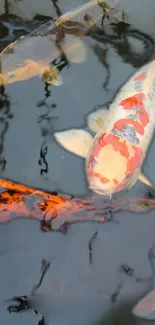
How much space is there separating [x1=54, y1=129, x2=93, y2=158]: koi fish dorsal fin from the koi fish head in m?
0.13

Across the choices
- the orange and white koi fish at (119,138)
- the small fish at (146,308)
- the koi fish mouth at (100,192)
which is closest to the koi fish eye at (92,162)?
the orange and white koi fish at (119,138)

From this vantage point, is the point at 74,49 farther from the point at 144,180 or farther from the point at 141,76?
the point at 144,180

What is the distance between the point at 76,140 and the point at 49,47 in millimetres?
1059

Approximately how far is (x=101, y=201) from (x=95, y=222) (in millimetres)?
161

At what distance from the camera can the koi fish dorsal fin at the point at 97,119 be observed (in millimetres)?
3811

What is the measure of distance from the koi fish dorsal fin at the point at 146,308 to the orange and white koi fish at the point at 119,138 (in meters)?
0.76

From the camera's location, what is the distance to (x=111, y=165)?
338cm

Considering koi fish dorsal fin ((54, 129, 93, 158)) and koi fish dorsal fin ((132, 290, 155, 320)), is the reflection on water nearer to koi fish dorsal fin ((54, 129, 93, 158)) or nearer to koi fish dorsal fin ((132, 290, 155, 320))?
koi fish dorsal fin ((132, 290, 155, 320))

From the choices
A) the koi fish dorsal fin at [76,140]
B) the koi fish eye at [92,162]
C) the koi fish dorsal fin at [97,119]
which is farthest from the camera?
the koi fish dorsal fin at [97,119]

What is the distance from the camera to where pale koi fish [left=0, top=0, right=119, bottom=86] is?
410 centimetres

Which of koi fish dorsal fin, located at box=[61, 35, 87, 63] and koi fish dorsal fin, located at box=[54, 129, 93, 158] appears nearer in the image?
koi fish dorsal fin, located at box=[54, 129, 93, 158]

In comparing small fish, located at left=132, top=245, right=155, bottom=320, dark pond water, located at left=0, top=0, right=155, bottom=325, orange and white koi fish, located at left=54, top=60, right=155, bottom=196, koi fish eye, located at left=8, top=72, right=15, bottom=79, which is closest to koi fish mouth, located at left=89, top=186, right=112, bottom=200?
orange and white koi fish, located at left=54, top=60, right=155, bottom=196

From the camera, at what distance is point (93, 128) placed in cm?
382

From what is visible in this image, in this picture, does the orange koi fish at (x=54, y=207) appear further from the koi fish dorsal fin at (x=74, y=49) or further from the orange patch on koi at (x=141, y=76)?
the koi fish dorsal fin at (x=74, y=49)
